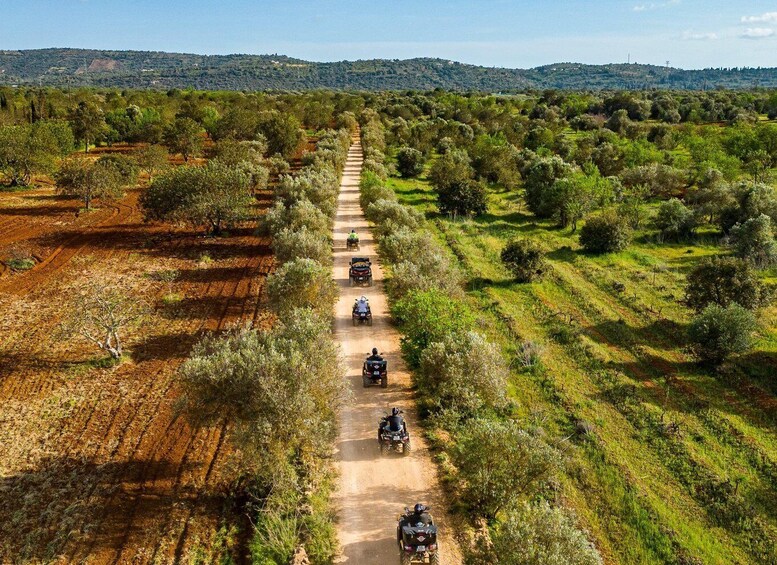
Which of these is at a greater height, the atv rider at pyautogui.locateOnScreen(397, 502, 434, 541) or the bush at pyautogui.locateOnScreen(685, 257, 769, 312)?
the bush at pyautogui.locateOnScreen(685, 257, 769, 312)

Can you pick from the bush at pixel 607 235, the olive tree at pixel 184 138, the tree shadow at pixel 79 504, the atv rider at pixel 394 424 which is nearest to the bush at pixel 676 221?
the bush at pixel 607 235

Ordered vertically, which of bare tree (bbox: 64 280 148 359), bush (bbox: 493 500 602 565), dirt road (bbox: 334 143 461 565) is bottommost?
dirt road (bbox: 334 143 461 565)

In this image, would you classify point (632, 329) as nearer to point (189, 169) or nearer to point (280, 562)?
point (280, 562)

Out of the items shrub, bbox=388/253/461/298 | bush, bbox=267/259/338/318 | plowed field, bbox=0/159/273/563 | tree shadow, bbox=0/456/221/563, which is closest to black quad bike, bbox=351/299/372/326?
shrub, bbox=388/253/461/298

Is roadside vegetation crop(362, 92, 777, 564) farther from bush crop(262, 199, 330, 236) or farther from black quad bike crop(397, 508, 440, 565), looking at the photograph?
bush crop(262, 199, 330, 236)

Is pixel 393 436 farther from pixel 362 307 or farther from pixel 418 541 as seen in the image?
pixel 362 307

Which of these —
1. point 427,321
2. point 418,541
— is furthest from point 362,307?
point 418,541

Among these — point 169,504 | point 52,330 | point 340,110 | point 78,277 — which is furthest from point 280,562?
point 340,110
